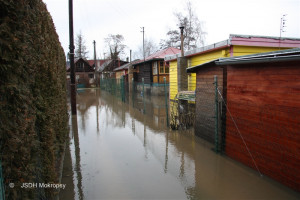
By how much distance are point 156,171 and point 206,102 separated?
9.35ft

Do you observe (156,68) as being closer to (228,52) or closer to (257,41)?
(228,52)

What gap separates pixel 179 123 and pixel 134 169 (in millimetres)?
3913

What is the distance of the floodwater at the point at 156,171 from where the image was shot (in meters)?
4.07

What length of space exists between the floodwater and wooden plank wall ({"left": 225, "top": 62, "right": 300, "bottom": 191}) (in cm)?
31

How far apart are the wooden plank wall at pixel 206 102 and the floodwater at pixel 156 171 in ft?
1.20

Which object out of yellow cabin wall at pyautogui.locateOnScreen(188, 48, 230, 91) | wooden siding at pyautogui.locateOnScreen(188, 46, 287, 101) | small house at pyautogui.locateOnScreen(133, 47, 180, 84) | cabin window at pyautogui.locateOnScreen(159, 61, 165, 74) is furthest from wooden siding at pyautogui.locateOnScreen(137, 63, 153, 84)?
wooden siding at pyautogui.locateOnScreen(188, 46, 287, 101)

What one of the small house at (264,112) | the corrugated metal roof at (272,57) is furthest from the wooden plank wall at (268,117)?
the corrugated metal roof at (272,57)

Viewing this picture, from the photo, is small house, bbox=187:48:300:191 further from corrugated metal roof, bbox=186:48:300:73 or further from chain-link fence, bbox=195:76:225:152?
chain-link fence, bbox=195:76:225:152

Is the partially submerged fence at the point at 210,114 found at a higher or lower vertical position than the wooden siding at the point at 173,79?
lower

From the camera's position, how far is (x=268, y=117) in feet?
14.9

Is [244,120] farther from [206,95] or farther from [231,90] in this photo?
[206,95]

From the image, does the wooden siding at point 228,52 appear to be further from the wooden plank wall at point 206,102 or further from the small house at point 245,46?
the wooden plank wall at point 206,102

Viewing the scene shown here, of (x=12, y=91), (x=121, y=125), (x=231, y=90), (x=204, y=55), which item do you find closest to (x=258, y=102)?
(x=231, y=90)

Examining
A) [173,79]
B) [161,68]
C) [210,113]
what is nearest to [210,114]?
[210,113]
